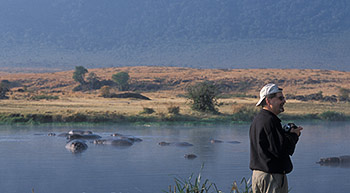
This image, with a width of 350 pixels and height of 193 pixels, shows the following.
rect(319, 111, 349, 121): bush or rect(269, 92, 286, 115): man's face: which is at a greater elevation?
rect(319, 111, 349, 121): bush

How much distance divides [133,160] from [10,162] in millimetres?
3334

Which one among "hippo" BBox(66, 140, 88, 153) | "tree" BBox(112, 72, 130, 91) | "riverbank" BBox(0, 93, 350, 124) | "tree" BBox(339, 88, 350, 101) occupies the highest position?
"tree" BBox(112, 72, 130, 91)

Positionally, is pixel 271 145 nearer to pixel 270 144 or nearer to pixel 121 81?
pixel 270 144

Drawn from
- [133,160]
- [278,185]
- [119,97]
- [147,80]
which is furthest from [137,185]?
[147,80]

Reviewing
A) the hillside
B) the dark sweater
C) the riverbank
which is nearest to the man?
the dark sweater

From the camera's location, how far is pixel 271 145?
539cm

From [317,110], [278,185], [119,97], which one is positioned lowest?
[278,185]

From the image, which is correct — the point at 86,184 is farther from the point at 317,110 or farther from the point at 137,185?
the point at 317,110

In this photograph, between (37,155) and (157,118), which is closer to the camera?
(37,155)

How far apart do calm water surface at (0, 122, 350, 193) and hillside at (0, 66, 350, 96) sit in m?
35.4

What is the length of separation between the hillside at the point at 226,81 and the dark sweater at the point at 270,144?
2010 inches

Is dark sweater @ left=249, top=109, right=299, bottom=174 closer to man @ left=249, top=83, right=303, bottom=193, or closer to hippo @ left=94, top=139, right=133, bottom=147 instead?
man @ left=249, top=83, right=303, bottom=193

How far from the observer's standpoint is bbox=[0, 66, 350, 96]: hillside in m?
60.5

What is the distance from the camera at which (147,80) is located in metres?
66.4
